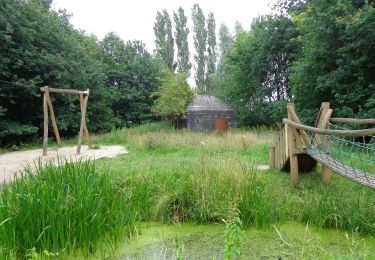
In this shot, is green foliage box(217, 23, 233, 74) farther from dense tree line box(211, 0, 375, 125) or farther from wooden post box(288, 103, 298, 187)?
wooden post box(288, 103, 298, 187)

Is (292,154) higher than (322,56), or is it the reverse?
(322,56)

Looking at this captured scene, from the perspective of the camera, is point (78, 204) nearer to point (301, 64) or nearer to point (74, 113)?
point (301, 64)

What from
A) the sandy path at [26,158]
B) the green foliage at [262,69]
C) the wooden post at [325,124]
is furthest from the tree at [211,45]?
the wooden post at [325,124]

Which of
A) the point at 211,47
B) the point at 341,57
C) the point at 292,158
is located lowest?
the point at 292,158

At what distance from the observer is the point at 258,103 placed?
17391mm

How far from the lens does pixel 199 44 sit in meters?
27.5

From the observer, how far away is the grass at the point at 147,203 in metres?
2.23

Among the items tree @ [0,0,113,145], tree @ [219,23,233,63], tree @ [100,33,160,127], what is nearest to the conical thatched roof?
tree @ [100,33,160,127]

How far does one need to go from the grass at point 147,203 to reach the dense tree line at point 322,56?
5369 millimetres

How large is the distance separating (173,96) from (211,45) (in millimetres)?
13099

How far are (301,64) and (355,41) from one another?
7.44 feet

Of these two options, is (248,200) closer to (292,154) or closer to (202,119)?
(292,154)

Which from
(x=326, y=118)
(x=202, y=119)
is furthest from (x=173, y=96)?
(x=326, y=118)

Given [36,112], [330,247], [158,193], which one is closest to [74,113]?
[36,112]
